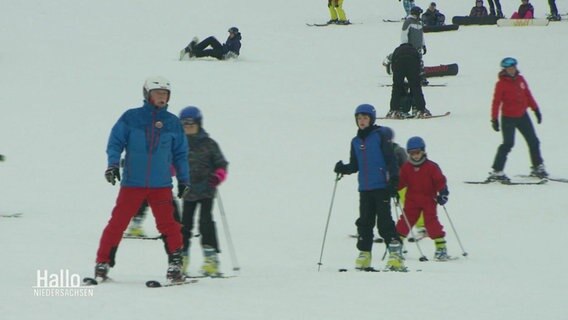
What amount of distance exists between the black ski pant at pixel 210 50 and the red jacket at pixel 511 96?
12547 mm

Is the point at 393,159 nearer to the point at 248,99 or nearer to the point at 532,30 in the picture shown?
the point at 248,99

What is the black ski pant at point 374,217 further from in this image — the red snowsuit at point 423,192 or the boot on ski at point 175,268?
the boot on ski at point 175,268

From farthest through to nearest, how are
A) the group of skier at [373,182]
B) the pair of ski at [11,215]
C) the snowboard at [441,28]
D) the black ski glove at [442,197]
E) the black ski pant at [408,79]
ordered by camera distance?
the snowboard at [441,28] < the black ski pant at [408,79] < the pair of ski at [11,215] < the black ski glove at [442,197] < the group of skier at [373,182]

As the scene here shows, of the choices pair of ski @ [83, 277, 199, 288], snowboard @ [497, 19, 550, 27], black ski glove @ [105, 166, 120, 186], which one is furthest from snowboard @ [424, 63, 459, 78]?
black ski glove @ [105, 166, 120, 186]

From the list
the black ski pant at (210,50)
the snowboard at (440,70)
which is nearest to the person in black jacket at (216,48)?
the black ski pant at (210,50)

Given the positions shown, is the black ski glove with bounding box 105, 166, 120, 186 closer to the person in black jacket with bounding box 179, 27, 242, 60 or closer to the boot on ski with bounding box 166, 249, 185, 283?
the boot on ski with bounding box 166, 249, 185, 283

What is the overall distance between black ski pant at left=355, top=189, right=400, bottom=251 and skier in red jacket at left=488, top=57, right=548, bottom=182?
Result: 4.60 metres

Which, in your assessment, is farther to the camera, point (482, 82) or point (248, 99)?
point (482, 82)

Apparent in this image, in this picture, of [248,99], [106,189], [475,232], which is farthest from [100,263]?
[248,99]

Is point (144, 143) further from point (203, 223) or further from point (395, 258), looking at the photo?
point (395, 258)

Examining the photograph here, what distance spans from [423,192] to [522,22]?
2162 centimetres

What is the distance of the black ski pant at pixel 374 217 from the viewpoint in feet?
30.6

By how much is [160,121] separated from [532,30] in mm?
23623

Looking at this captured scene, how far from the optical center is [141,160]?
7945 mm
